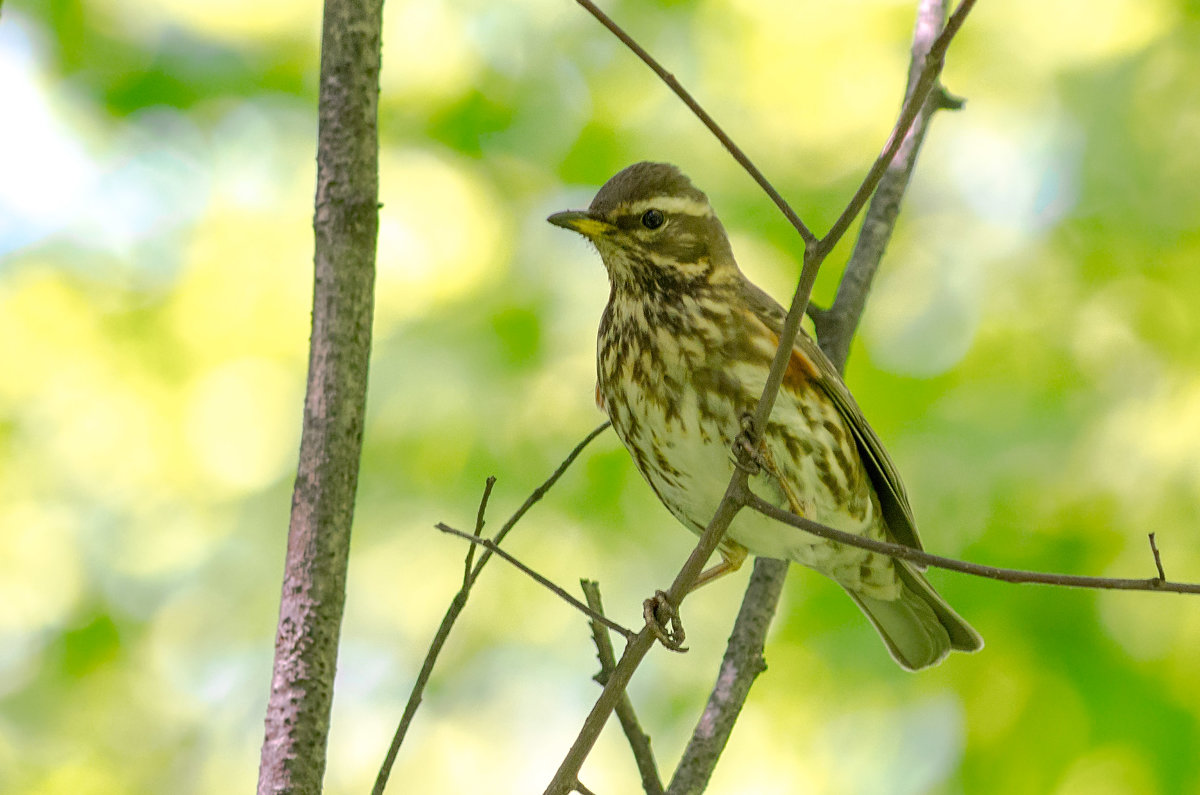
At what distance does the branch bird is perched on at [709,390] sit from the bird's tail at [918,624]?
16cm

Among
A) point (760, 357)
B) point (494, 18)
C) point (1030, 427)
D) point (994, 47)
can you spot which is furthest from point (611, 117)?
point (760, 357)

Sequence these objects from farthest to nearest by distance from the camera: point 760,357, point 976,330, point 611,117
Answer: point 611,117, point 976,330, point 760,357

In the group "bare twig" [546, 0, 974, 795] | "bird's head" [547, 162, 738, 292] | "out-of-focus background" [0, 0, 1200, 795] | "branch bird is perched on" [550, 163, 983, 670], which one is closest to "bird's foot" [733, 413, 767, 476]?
"bare twig" [546, 0, 974, 795]

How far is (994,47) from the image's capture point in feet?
23.8

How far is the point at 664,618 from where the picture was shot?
346cm

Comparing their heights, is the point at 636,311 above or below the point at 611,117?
below

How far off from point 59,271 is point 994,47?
18.4 ft

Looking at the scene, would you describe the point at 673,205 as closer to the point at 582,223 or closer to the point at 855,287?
the point at 582,223

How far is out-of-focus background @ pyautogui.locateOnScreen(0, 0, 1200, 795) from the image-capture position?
6.50 meters

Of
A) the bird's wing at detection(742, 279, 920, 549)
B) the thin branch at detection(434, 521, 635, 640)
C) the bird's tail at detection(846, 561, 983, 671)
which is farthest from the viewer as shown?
the bird's tail at detection(846, 561, 983, 671)

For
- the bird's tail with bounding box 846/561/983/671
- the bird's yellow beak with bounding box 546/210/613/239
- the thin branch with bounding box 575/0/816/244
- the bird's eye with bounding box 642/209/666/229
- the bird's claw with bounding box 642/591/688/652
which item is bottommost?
the bird's claw with bounding box 642/591/688/652

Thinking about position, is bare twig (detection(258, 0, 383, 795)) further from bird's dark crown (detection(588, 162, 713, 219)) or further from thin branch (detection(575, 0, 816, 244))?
thin branch (detection(575, 0, 816, 244))

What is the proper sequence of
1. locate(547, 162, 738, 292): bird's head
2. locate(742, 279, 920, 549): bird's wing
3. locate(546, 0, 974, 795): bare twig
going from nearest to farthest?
1. locate(546, 0, 974, 795): bare twig
2. locate(742, 279, 920, 549): bird's wing
3. locate(547, 162, 738, 292): bird's head

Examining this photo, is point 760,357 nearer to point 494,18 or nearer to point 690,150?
point 690,150
